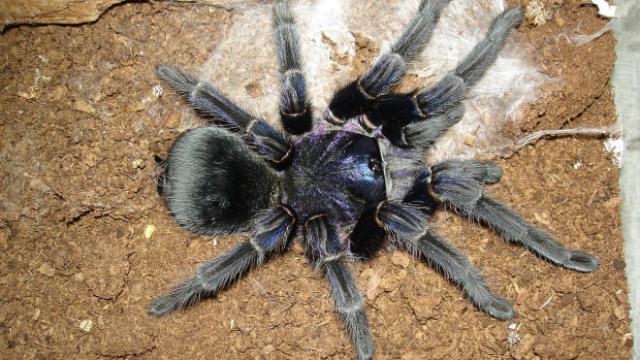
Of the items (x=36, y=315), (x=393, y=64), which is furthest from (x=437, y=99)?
(x=36, y=315)

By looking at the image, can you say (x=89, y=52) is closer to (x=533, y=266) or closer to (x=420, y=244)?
(x=420, y=244)

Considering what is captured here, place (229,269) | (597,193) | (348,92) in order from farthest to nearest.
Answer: (597,193) < (348,92) < (229,269)

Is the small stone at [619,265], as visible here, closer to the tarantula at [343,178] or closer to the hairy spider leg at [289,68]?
the tarantula at [343,178]

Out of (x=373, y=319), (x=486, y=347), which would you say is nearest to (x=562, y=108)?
(x=486, y=347)

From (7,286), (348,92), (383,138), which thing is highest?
(348,92)

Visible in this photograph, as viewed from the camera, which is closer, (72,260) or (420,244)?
(420,244)

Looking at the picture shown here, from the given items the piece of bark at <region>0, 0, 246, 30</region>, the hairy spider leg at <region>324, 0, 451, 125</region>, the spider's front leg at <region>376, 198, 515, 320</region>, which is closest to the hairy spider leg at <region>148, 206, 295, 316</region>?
the spider's front leg at <region>376, 198, 515, 320</region>

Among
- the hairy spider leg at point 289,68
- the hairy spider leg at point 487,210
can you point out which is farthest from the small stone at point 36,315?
the hairy spider leg at point 487,210
